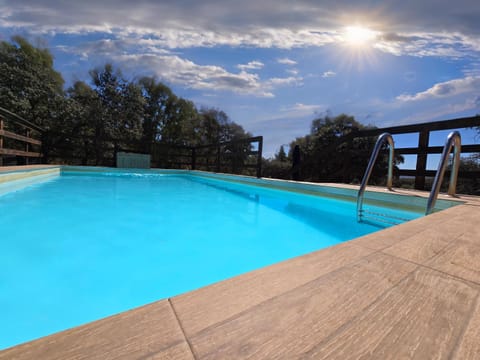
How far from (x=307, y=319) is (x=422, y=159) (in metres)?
3.37

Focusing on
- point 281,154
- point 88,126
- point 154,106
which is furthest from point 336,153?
point 154,106

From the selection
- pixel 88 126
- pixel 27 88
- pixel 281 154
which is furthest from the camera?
pixel 281 154

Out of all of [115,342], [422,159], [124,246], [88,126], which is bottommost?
[124,246]

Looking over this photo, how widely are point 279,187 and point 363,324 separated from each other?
12.3 feet

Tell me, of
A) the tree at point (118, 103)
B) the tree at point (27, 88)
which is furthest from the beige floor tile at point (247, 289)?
the tree at point (118, 103)

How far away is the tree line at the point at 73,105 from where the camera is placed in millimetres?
7836

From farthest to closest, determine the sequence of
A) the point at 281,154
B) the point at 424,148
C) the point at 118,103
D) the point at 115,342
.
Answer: the point at 281,154, the point at 118,103, the point at 424,148, the point at 115,342

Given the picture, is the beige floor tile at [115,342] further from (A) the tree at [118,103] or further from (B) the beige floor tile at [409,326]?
(A) the tree at [118,103]

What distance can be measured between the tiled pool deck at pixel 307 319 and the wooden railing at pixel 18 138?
567 centimetres

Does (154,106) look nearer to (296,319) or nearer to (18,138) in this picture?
(18,138)

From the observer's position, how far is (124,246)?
163 cm

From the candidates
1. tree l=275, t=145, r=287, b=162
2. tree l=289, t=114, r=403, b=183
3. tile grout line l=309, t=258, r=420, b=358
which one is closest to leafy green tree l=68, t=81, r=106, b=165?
tree l=289, t=114, r=403, b=183

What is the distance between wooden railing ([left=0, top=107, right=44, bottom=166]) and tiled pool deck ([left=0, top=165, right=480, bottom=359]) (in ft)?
18.6

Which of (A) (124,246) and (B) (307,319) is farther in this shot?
(A) (124,246)
